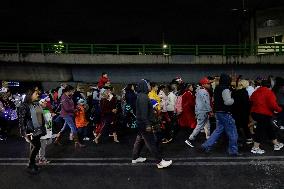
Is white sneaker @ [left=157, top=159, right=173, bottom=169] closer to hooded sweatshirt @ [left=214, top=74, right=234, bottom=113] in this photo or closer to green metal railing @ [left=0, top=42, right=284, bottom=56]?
hooded sweatshirt @ [left=214, top=74, right=234, bottom=113]

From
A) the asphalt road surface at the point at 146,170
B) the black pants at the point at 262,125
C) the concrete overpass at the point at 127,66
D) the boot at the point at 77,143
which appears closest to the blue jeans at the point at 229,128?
the asphalt road surface at the point at 146,170

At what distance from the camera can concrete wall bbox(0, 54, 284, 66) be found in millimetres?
29295

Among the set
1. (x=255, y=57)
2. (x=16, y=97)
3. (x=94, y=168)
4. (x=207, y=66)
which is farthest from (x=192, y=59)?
(x=94, y=168)

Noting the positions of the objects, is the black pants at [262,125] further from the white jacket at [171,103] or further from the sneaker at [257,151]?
the white jacket at [171,103]

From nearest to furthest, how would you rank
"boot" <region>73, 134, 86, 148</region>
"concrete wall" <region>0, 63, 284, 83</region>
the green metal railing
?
"boot" <region>73, 134, 86, 148</region>
the green metal railing
"concrete wall" <region>0, 63, 284, 83</region>

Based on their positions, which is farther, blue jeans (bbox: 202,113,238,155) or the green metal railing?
the green metal railing

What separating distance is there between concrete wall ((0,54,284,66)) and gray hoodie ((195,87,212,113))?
64.0 ft

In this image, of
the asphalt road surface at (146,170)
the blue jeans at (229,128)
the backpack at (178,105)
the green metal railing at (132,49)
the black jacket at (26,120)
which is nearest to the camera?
the asphalt road surface at (146,170)

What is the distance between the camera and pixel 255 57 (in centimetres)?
2911

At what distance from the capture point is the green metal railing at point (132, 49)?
97.4 feet

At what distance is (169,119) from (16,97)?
6.81 m

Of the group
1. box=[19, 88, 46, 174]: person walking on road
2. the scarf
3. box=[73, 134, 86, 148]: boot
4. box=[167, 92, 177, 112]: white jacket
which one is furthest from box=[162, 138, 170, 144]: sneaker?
the scarf

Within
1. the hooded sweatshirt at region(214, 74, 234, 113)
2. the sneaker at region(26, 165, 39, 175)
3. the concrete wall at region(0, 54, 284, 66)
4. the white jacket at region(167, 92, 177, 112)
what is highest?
the concrete wall at region(0, 54, 284, 66)

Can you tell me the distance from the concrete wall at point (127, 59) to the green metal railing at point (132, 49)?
0.50 m
